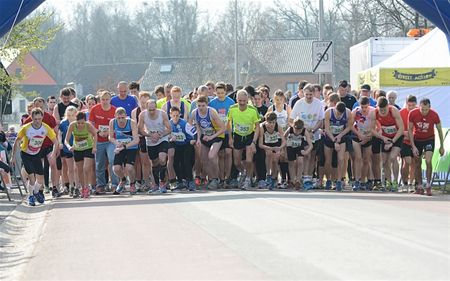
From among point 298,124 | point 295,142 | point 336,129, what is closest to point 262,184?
point 295,142

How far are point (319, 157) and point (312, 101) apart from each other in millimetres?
1182

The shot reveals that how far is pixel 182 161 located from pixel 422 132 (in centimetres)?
489

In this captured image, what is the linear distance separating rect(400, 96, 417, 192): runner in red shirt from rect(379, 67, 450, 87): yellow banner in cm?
733

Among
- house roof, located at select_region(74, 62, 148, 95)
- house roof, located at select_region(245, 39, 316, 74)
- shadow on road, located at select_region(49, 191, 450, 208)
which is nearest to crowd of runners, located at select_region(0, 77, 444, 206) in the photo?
shadow on road, located at select_region(49, 191, 450, 208)

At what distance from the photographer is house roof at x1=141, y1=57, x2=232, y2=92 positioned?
89.9 meters

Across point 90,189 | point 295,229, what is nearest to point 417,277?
point 295,229

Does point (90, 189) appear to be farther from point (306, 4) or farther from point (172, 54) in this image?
point (172, 54)

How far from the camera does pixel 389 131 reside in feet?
62.8

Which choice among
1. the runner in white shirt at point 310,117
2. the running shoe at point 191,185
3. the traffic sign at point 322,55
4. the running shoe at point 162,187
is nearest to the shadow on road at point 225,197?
the running shoe at point 162,187

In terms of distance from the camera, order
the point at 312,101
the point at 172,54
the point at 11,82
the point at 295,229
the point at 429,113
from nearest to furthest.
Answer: the point at 295,229
the point at 429,113
the point at 312,101
the point at 11,82
the point at 172,54

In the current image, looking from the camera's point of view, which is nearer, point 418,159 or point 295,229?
point 295,229

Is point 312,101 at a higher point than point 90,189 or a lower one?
higher

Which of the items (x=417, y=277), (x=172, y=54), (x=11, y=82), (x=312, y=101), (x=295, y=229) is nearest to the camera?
(x=417, y=277)

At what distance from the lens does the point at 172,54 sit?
381 feet
